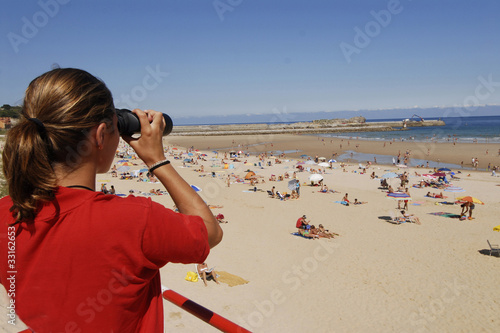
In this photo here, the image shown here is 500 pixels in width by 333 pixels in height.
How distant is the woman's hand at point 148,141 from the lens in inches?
44.9

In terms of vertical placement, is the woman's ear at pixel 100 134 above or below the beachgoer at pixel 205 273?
above

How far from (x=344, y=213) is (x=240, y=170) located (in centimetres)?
1499

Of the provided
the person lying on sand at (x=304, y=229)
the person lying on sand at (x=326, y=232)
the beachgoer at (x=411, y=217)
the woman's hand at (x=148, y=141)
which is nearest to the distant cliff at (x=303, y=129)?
the beachgoer at (x=411, y=217)

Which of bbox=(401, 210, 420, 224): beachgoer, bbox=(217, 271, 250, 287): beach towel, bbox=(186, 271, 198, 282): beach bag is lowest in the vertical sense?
bbox=(401, 210, 420, 224): beachgoer

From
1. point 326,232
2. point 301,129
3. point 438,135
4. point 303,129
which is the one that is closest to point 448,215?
point 326,232

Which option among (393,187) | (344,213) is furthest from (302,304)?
(393,187)

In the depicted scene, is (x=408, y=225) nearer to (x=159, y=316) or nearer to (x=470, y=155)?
(x=159, y=316)

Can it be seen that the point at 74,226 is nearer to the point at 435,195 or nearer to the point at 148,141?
the point at 148,141

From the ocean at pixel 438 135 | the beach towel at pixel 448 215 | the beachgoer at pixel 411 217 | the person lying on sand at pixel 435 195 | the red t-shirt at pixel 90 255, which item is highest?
the red t-shirt at pixel 90 255

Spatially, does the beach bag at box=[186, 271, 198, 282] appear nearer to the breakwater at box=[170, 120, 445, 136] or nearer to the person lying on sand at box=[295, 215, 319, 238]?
the person lying on sand at box=[295, 215, 319, 238]

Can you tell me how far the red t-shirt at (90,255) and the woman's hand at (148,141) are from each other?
218mm

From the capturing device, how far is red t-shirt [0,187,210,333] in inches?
36.0

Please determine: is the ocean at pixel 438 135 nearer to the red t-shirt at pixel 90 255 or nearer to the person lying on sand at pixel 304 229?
the person lying on sand at pixel 304 229

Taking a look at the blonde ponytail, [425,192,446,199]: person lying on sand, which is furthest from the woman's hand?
[425,192,446,199]: person lying on sand
